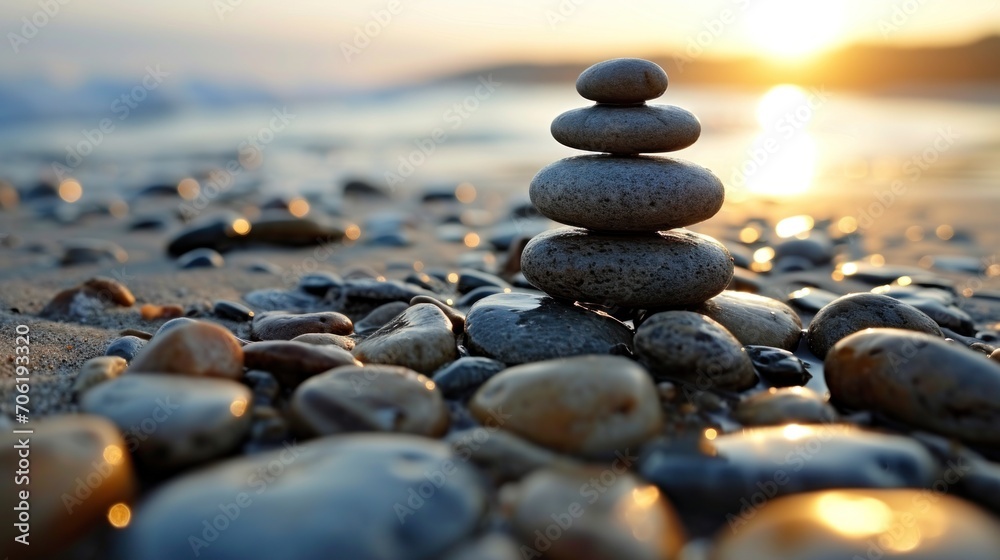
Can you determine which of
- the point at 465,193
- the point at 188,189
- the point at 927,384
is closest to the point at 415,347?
the point at 927,384

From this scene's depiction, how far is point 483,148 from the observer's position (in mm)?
16688

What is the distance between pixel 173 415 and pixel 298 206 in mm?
6501

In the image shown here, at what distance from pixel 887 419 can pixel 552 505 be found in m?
1.32

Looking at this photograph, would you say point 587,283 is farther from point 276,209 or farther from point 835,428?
point 276,209

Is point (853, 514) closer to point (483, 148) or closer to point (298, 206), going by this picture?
point (298, 206)

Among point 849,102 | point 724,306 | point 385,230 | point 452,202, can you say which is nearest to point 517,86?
point 849,102

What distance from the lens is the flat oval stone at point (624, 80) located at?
3277mm

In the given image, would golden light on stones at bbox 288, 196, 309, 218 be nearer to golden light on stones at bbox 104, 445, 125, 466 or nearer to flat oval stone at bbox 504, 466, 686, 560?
golden light on stones at bbox 104, 445, 125, 466

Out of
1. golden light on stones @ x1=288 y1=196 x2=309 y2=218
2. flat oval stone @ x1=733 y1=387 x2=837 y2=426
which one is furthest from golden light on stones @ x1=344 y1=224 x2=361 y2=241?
flat oval stone @ x1=733 y1=387 x2=837 y2=426

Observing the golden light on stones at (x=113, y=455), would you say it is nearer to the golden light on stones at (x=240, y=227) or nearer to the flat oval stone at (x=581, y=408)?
the flat oval stone at (x=581, y=408)

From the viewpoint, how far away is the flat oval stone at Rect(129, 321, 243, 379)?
99.3 inches

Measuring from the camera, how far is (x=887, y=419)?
2.51 metres

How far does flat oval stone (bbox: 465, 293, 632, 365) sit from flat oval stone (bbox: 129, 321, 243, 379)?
977mm

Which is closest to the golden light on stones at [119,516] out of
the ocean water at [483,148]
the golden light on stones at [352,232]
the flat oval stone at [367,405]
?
the flat oval stone at [367,405]
